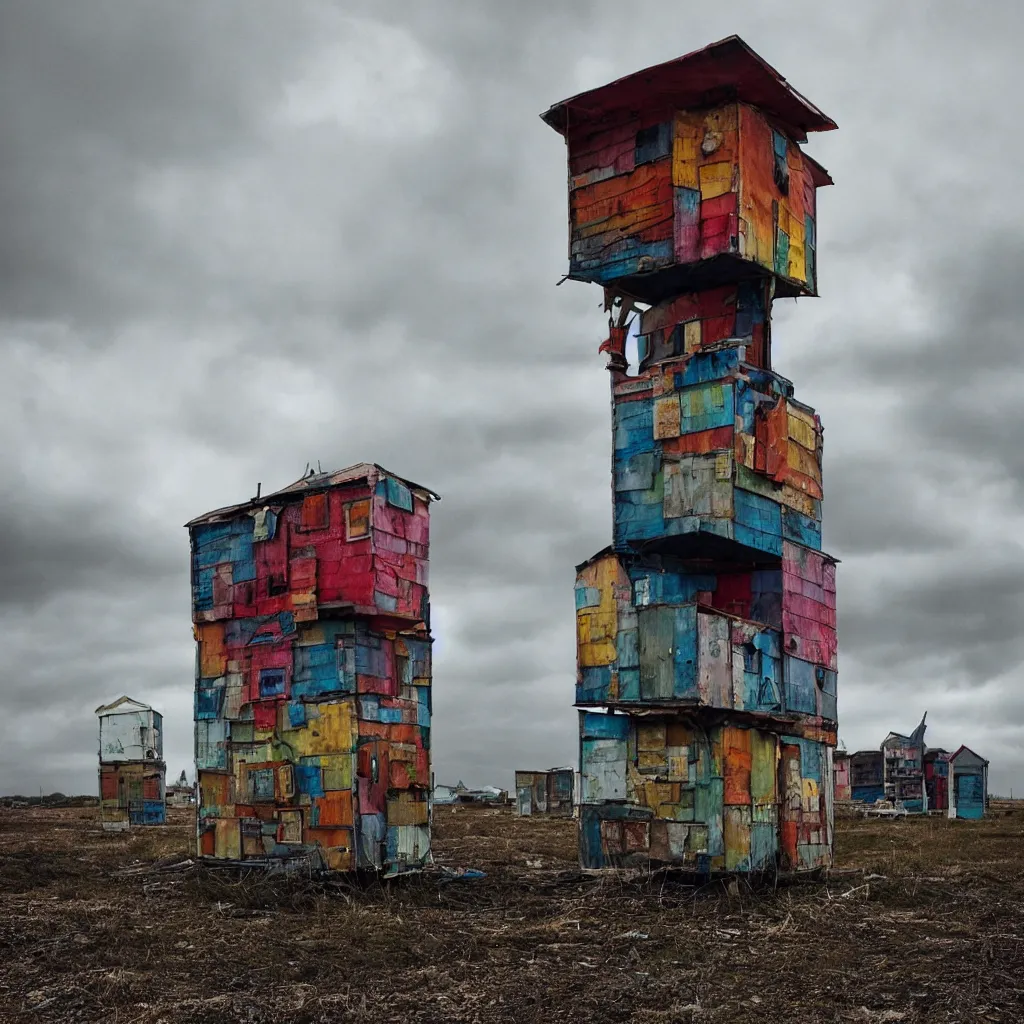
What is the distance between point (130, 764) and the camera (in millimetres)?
49750

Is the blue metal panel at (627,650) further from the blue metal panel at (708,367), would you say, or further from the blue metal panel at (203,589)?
Result: the blue metal panel at (203,589)

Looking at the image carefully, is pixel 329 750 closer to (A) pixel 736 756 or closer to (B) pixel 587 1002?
(A) pixel 736 756

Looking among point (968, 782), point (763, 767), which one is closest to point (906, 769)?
point (968, 782)

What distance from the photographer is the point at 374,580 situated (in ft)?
85.2

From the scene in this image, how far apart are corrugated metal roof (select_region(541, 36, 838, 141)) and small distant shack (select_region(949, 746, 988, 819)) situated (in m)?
37.7

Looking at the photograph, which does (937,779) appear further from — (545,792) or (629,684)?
(629,684)

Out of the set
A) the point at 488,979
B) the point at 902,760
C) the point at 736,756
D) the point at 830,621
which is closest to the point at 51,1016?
the point at 488,979

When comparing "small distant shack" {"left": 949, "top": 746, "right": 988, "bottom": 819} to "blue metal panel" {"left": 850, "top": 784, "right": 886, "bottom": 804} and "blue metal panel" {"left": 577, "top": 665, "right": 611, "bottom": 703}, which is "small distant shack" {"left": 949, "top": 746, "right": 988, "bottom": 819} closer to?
"blue metal panel" {"left": 850, "top": 784, "right": 886, "bottom": 804}

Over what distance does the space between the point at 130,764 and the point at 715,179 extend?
3457 centimetres

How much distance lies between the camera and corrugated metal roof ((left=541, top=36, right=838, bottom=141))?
1044 inches

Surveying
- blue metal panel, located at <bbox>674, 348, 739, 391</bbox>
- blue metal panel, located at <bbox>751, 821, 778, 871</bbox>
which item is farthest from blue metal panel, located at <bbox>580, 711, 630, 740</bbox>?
blue metal panel, located at <bbox>674, 348, 739, 391</bbox>

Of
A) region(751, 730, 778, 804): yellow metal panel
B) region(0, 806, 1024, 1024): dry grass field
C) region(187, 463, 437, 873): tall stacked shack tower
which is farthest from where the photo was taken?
region(751, 730, 778, 804): yellow metal panel

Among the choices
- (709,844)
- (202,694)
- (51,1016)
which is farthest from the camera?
(202,694)

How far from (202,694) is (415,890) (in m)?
7.33
